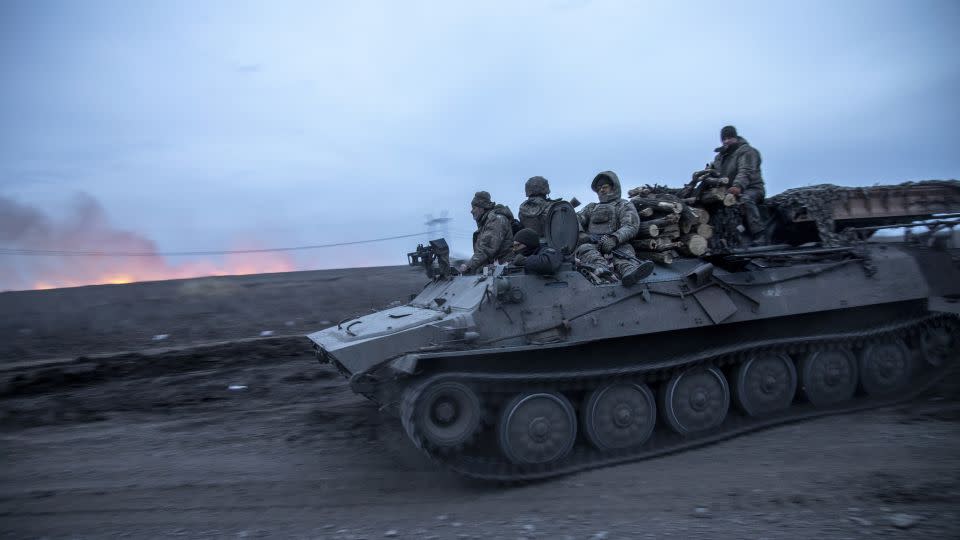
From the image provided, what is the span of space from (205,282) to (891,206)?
17.1 metres

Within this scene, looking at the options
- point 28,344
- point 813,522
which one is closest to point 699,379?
point 813,522

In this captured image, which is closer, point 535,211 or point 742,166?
point 535,211

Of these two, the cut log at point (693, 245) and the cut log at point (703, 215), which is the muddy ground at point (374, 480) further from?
the cut log at point (703, 215)

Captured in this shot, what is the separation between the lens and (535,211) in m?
8.14

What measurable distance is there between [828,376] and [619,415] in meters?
3.05

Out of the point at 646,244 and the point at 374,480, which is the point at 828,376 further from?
the point at 374,480

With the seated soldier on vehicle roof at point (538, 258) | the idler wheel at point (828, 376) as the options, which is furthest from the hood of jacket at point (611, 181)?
the idler wheel at point (828, 376)

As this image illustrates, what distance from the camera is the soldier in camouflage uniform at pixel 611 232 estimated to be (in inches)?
273

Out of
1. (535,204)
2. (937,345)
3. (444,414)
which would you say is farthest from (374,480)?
(937,345)

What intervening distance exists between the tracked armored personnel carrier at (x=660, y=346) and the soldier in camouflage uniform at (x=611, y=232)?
0.26m

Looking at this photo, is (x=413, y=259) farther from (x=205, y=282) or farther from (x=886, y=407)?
(x=205, y=282)

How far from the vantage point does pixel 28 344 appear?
522 inches

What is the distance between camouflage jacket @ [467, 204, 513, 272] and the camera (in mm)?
8422

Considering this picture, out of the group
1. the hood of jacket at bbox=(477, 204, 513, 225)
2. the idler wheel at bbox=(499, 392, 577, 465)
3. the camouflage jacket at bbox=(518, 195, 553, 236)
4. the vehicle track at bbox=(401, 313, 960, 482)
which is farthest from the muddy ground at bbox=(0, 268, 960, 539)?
the camouflage jacket at bbox=(518, 195, 553, 236)
